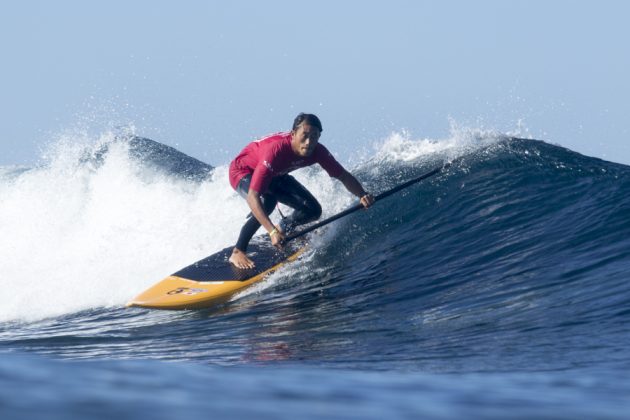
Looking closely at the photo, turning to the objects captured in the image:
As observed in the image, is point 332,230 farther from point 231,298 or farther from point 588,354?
point 588,354

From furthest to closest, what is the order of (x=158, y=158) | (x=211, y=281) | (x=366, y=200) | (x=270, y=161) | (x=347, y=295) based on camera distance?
1. (x=158, y=158)
2. (x=366, y=200)
3. (x=211, y=281)
4. (x=270, y=161)
5. (x=347, y=295)

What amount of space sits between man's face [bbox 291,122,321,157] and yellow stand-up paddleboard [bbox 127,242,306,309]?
1271 millimetres

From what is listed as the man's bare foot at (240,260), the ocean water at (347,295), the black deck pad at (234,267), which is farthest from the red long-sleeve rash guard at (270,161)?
the ocean water at (347,295)

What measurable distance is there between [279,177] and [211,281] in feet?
4.19

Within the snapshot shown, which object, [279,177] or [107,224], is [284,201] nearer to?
[279,177]

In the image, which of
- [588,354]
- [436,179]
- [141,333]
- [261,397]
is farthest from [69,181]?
[261,397]

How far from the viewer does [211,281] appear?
334 inches

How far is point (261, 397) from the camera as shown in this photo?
8.81 feet

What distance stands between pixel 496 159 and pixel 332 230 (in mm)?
2452

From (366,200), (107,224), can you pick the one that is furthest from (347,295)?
(107,224)

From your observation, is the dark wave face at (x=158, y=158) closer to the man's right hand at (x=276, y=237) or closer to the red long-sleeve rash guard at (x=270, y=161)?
the red long-sleeve rash guard at (x=270, y=161)

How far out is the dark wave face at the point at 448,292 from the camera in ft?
17.9

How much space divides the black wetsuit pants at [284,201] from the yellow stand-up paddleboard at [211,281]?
273 millimetres

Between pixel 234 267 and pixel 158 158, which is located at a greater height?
pixel 158 158
